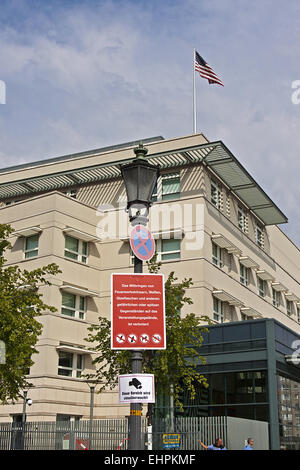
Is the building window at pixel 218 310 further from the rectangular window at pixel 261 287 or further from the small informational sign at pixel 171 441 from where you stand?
the small informational sign at pixel 171 441

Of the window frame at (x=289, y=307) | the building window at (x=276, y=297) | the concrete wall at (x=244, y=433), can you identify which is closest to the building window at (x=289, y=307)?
the window frame at (x=289, y=307)

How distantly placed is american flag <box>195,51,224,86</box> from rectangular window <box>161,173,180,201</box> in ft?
20.1

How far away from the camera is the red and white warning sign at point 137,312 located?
32.4 ft

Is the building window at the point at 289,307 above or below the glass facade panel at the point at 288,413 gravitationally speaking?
above

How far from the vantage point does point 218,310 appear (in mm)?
38188

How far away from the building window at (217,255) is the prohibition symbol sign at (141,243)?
2802 cm

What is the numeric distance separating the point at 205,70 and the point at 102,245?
12.6 meters

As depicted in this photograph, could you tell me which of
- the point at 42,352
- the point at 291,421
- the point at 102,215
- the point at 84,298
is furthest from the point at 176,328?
the point at 102,215

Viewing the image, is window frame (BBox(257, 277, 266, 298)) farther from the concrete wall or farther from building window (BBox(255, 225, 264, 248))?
the concrete wall

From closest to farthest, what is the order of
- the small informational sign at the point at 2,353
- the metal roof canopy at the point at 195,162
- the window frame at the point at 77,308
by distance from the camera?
the small informational sign at the point at 2,353
the window frame at the point at 77,308
the metal roof canopy at the point at 195,162

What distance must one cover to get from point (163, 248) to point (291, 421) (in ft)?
43.0

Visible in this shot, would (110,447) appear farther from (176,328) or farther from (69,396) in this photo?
(69,396)

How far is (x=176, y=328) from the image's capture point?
2491cm

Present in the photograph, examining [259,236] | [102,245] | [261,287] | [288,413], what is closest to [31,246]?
[102,245]
